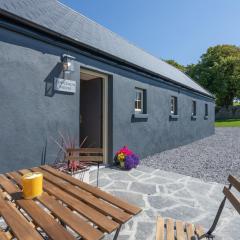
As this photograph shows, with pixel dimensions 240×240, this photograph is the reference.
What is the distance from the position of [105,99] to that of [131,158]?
74.9 inches

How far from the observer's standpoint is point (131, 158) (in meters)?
6.79

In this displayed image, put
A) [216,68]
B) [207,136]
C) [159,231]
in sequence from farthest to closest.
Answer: [216,68] → [207,136] → [159,231]

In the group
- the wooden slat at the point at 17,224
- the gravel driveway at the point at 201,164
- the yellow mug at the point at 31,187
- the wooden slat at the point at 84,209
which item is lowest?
the gravel driveway at the point at 201,164

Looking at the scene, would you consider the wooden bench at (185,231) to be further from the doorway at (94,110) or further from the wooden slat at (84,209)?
the doorway at (94,110)

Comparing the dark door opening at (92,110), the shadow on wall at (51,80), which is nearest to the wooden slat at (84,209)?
the shadow on wall at (51,80)

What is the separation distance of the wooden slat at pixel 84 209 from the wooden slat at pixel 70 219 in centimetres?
5

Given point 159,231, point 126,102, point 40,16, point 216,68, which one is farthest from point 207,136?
point 216,68

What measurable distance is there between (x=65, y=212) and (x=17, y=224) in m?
0.33

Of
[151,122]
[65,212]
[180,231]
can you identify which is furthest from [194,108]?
[65,212]

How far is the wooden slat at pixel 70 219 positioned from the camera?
1434 mm

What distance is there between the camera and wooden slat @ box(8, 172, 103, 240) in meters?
1.43

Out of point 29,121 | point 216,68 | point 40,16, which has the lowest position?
point 29,121

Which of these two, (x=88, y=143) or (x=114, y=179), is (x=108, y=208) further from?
(x=88, y=143)

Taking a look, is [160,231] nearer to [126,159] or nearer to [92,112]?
[126,159]
